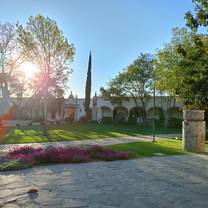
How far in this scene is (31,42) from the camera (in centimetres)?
2016

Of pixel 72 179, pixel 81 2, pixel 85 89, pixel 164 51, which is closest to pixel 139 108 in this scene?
pixel 85 89

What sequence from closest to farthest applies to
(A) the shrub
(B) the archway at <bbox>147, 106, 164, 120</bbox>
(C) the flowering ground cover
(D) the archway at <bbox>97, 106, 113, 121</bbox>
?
(A) the shrub, (C) the flowering ground cover, (B) the archway at <bbox>147, 106, 164, 120</bbox>, (D) the archway at <bbox>97, 106, 113, 121</bbox>

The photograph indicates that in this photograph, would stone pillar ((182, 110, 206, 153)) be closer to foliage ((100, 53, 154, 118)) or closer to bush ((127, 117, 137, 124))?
foliage ((100, 53, 154, 118))

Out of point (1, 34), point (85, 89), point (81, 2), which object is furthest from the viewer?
point (85, 89)

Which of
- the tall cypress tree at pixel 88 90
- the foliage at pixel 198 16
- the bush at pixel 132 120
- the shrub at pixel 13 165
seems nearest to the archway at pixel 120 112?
the bush at pixel 132 120

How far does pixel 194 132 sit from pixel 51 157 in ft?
23.4

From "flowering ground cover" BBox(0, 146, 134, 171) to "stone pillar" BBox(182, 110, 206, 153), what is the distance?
3.81 meters

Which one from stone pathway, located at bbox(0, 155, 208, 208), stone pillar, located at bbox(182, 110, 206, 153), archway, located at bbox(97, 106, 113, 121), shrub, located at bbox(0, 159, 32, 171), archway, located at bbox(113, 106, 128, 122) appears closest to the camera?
stone pathway, located at bbox(0, 155, 208, 208)

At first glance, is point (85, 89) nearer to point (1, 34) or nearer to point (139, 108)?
point (139, 108)


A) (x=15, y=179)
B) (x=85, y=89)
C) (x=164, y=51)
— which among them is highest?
(x=164, y=51)

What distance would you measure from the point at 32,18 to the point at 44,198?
58.5ft

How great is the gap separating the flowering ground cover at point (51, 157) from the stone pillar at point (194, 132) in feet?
12.5

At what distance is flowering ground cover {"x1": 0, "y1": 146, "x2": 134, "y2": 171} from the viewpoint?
7.78 meters

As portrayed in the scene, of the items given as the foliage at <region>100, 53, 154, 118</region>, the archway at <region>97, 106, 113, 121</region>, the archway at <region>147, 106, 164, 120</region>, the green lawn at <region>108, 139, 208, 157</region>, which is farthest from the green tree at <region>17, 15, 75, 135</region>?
the archway at <region>97, 106, 113, 121</region>
